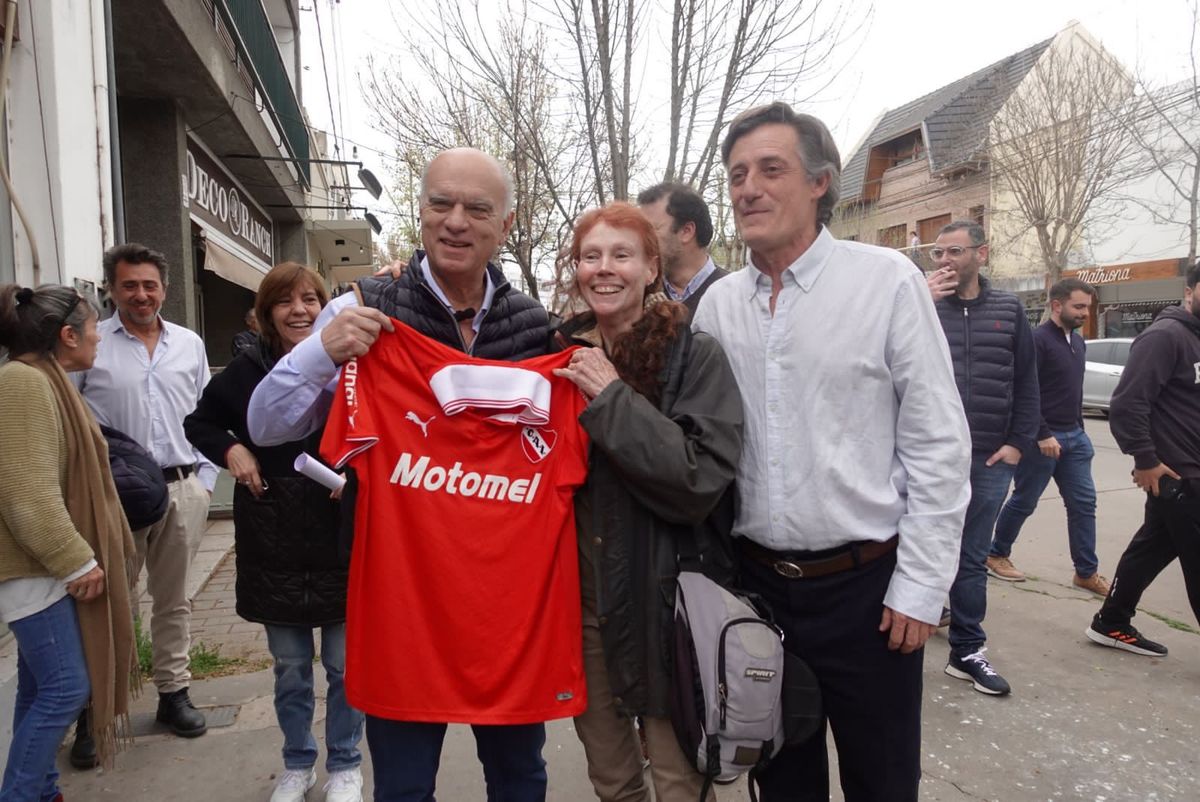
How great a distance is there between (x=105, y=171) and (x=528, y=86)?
13.3 feet

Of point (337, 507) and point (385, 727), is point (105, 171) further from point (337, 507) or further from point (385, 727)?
point (385, 727)

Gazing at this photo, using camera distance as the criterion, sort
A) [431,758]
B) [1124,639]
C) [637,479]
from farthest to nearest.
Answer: [1124,639], [431,758], [637,479]

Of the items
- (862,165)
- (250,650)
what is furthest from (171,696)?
(862,165)

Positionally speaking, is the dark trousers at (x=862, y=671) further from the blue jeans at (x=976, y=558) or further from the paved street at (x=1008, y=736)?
the blue jeans at (x=976, y=558)

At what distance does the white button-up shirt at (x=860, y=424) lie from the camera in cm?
192

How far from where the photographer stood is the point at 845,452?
196 centimetres

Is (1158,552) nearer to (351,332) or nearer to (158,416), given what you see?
(351,332)

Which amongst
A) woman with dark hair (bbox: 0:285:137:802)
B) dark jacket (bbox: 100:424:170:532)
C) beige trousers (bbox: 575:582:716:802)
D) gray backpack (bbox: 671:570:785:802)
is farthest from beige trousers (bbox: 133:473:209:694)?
gray backpack (bbox: 671:570:785:802)

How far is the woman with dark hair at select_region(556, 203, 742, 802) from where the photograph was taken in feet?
5.96

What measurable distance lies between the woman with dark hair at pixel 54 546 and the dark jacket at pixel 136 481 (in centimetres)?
46

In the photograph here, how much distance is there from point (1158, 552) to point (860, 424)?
3.39 m

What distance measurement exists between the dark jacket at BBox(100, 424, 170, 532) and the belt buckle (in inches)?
106

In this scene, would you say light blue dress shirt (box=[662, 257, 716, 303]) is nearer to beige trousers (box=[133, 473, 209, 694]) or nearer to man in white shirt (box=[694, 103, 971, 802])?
man in white shirt (box=[694, 103, 971, 802])

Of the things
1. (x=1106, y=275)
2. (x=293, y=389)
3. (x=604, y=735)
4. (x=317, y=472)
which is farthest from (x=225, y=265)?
(x=1106, y=275)
